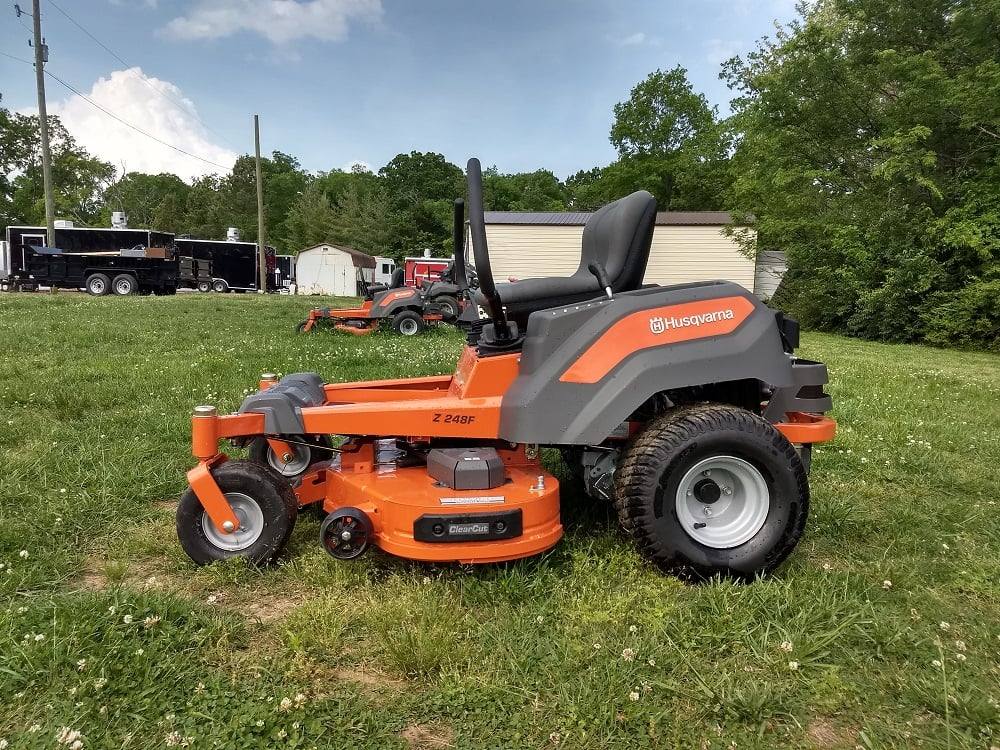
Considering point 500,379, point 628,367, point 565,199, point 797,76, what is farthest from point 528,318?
point 565,199

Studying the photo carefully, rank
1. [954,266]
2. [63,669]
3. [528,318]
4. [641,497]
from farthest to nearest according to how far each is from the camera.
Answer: [954,266] < [528,318] < [641,497] < [63,669]

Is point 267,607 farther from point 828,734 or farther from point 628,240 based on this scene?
point 628,240

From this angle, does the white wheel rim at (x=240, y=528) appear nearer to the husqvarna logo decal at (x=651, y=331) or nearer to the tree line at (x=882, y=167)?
the husqvarna logo decal at (x=651, y=331)

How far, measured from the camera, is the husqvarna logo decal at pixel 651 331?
3010 mm

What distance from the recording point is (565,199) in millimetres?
67438

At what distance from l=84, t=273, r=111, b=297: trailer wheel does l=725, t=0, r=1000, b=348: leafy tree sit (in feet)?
75.5

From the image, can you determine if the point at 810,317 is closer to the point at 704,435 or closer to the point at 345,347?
the point at 345,347

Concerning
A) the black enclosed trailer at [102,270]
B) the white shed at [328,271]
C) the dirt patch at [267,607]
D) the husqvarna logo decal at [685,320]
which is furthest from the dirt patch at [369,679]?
the white shed at [328,271]

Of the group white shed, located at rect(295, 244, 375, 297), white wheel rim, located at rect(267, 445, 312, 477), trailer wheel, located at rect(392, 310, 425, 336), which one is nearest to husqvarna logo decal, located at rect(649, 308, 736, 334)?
white wheel rim, located at rect(267, 445, 312, 477)

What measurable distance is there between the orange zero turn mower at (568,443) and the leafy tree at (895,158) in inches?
630

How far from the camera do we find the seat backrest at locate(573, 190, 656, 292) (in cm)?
343

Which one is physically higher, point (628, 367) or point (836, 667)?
point (628, 367)

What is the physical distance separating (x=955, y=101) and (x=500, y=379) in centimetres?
1716

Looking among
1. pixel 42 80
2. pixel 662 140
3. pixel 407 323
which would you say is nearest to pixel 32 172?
pixel 42 80
